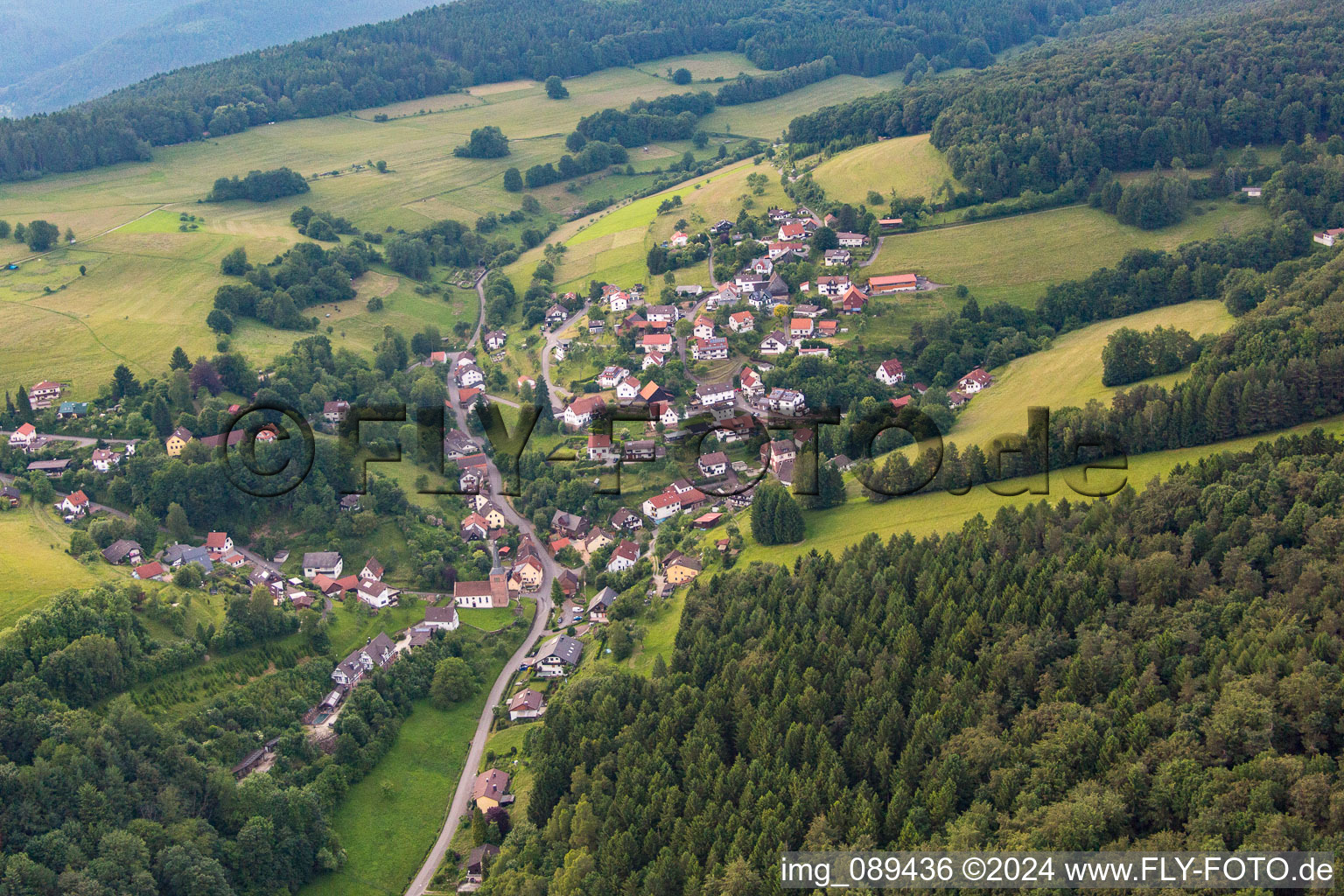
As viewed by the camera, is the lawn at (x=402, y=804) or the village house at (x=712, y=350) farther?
the village house at (x=712, y=350)

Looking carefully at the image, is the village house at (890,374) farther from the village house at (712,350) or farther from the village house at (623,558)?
the village house at (623,558)

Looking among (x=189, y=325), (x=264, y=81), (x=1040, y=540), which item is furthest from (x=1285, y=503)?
(x=264, y=81)

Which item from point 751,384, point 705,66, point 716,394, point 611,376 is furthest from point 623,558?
point 705,66

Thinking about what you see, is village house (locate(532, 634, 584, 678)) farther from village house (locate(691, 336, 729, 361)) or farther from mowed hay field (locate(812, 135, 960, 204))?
mowed hay field (locate(812, 135, 960, 204))

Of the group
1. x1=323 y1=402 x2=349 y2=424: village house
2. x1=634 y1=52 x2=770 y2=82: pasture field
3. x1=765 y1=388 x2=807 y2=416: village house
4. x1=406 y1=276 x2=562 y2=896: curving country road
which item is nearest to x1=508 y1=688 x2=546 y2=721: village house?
x1=406 y1=276 x2=562 y2=896: curving country road

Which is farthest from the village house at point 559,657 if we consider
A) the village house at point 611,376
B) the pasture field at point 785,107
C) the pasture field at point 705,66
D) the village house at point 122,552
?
the pasture field at point 705,66
